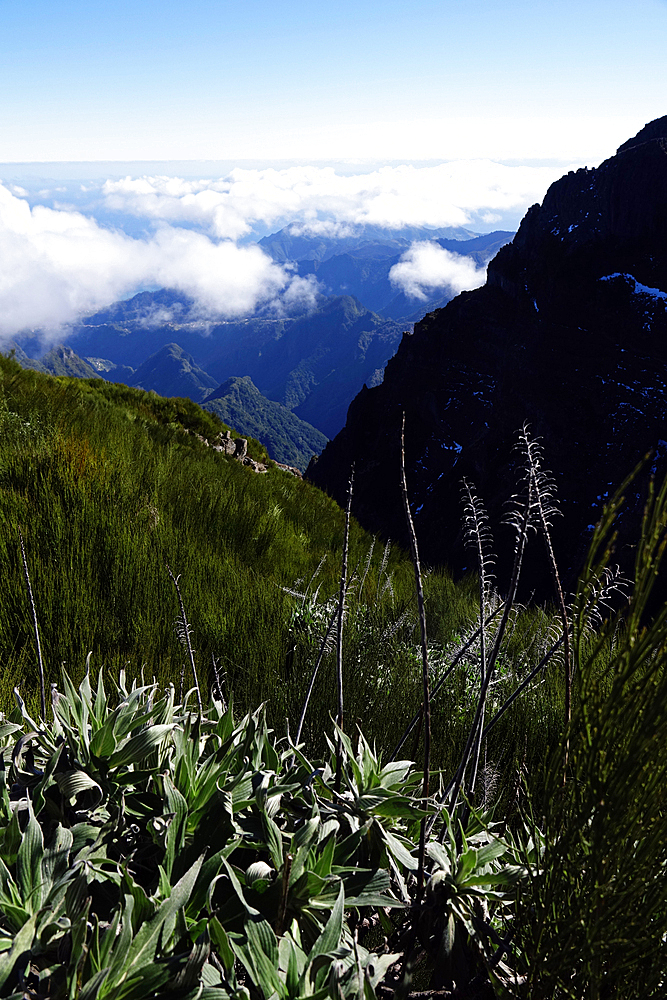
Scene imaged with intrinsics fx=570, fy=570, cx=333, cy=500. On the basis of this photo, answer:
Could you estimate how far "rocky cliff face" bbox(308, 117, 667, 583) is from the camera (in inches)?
1859

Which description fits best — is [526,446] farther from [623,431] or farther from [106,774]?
[623,431]

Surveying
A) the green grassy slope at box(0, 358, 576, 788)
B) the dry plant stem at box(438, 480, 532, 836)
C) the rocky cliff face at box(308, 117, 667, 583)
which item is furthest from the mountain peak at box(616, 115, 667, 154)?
the dry plant stem at box(438, 480, 532, 836)

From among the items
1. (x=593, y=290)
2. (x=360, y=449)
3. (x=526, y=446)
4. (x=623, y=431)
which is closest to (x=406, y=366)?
(x=360, y=449)

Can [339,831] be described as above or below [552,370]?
above

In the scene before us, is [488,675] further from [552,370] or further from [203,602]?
[552,370]

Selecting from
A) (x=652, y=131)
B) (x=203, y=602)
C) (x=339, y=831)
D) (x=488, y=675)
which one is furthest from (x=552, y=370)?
(x=339, y=831)

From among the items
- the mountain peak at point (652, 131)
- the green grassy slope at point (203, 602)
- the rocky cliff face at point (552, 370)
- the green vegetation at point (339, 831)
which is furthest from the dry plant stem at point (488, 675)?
the mountain peak at point (652, 131)

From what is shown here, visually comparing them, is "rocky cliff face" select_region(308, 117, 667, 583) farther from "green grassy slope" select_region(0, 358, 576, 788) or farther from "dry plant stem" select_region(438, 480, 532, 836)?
"dry plant stem" select_region(438, 480, 532, 836)

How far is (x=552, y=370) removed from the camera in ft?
173

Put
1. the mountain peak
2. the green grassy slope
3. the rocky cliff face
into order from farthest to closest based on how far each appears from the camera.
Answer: the mountain peak, the rocky cliff face, the green grassy slope

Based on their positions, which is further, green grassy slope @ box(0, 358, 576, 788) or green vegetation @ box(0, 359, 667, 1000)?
green grassy slope @ box(0, 358, 576, 788)

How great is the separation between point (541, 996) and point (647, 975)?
193 mm

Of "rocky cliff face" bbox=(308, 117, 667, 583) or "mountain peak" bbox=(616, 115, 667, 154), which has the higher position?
"mountain peak" bbox=(616, 115, 667, 154)

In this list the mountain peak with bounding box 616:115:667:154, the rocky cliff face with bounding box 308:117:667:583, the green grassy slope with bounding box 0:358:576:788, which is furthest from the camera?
the mountain peak with bounding box 616:115:667:154
